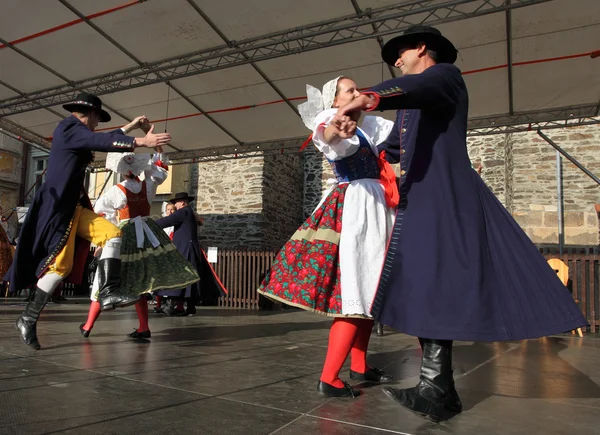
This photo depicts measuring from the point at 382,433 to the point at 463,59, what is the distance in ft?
21.0

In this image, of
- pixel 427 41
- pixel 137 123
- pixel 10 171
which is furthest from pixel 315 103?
pixel 10 171

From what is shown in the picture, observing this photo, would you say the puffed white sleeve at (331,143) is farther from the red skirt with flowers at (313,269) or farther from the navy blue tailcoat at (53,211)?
the navy blue tailcoat at (53,211)

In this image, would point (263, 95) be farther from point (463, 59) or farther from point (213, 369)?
point (213, 369)

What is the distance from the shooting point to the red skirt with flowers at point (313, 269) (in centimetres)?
221

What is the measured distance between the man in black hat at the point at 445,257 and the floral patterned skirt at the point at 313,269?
377 mm

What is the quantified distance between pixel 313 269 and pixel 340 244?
174 mm

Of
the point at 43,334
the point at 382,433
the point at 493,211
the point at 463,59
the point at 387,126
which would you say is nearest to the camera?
the point at 382,433

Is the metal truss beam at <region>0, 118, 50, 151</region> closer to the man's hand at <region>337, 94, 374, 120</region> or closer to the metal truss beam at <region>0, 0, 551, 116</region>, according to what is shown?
the metal truss beam at <region>0, 0, 551, 116</region>

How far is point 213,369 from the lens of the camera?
280 centimetres

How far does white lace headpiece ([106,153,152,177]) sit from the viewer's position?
409cm

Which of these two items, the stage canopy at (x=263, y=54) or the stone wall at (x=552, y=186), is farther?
the stone wall at (x=552, y=186)

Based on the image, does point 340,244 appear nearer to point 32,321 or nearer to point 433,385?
point 433,385

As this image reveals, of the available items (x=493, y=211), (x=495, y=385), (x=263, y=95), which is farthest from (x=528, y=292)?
(x=263, y=95)

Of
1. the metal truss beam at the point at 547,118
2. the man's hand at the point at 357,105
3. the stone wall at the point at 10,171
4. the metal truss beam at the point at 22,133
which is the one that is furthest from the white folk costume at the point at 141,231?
the stone wall at the point at 10,171
